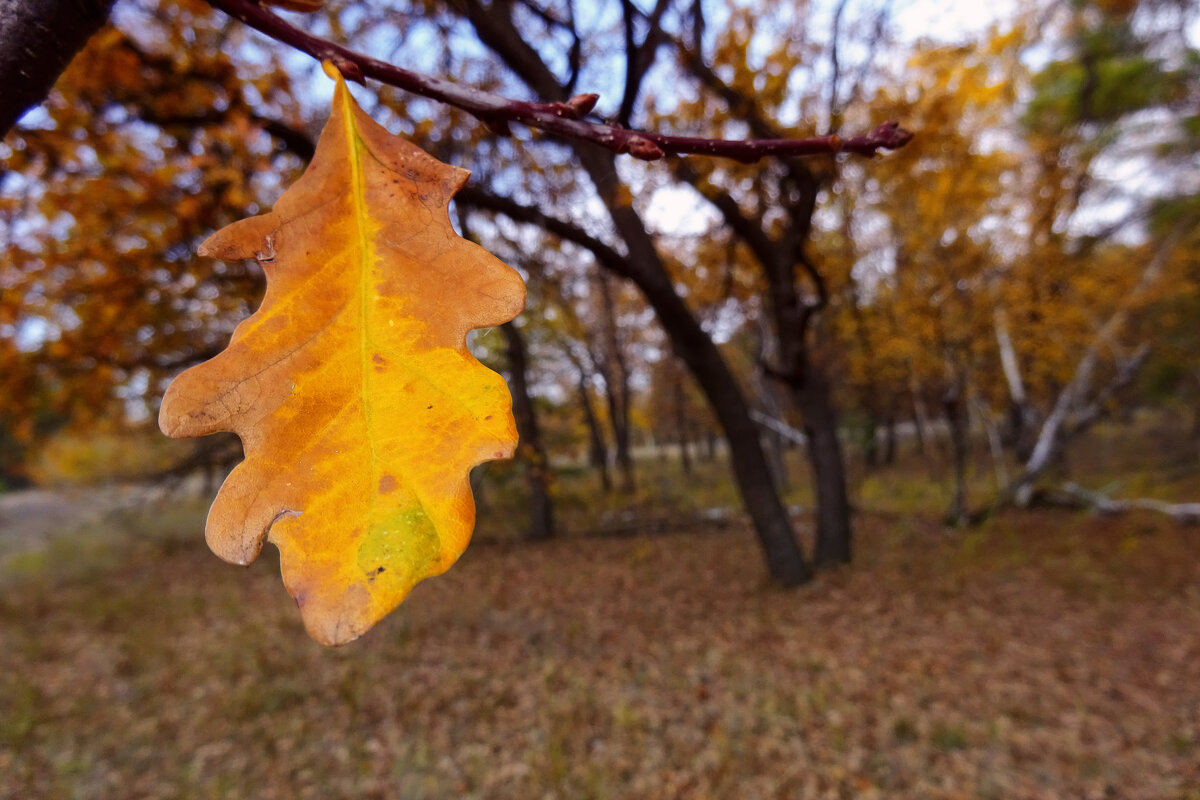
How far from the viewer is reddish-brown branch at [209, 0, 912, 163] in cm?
46

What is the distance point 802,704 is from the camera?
156 inches

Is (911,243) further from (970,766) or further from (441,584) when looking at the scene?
(441,584)

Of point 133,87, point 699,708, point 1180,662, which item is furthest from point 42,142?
point 1180,662

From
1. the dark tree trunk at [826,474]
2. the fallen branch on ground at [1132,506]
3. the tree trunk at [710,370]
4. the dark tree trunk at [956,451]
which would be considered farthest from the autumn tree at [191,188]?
the fallen branch on ground at [1132,506]

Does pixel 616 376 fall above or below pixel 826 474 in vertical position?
above

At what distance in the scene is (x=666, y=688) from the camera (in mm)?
4336

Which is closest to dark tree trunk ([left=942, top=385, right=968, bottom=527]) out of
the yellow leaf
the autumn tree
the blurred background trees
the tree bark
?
the blurred background trees

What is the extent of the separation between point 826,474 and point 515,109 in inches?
279

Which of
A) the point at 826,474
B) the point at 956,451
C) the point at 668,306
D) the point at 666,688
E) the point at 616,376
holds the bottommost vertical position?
the point at 666,688

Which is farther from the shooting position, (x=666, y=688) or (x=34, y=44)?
(x=666, y=688)

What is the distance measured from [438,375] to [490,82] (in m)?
5.11

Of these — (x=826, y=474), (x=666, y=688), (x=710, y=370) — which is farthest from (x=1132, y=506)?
(x=666, y=688)

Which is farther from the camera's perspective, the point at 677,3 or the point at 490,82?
the point at 677,3

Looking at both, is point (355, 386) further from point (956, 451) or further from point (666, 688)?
point (956, 451)
